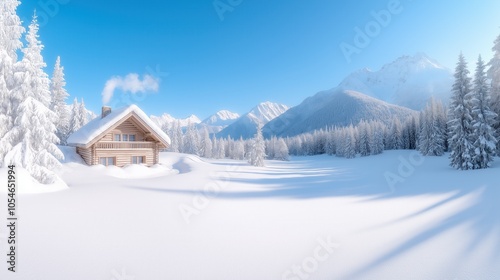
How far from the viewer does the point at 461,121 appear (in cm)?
2503

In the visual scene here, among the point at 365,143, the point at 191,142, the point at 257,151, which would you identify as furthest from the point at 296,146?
the point at 257,151

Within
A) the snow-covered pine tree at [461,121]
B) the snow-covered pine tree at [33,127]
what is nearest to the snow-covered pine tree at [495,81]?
the snow-covered pine tree at [461,121]

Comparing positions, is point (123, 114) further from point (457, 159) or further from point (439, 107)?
point (439, 107)

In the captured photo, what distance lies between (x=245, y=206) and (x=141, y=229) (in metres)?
5.24

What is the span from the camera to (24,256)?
495cm

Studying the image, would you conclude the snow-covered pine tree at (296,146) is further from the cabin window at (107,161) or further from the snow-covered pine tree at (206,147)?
the cabin window at (107,161)

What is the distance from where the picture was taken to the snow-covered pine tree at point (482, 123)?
22734mm

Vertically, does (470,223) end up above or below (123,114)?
below

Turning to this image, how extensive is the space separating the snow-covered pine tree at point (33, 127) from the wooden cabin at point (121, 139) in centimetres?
853

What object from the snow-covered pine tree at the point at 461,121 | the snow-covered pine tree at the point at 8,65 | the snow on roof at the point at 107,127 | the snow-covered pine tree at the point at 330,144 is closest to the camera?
the snow-covered pine tree at the point at 8,65

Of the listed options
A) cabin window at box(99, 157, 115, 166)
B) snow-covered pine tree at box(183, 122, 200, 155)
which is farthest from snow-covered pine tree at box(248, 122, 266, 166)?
snow-covered pine tree at box(183, 122, 200, 155)

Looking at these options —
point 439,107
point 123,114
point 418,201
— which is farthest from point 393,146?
point 123,114

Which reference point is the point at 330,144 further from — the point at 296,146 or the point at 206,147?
the point at 206,147

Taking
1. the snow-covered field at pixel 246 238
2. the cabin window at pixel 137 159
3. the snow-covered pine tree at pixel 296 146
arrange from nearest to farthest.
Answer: the snow-covered field at pixel 246 238, the cabin window at pixel 137 159, the snow-covered pine tree at pixel 296 146
